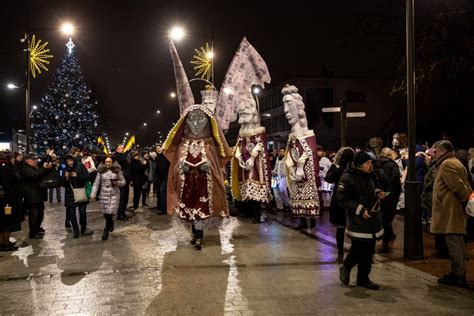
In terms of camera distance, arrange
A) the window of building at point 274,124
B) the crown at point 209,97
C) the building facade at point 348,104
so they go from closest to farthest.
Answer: the crown at point 209,97 < the building facade at point 348,104 < the window of building at point 274,124

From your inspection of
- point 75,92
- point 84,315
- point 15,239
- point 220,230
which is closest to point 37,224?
point 15,239

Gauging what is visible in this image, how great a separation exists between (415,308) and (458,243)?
1.44 meters

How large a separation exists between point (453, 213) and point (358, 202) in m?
1.34

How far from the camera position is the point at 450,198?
7016 millimetres

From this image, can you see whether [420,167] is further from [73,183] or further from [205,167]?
[73,183]

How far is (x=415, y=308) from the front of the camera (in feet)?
19.5

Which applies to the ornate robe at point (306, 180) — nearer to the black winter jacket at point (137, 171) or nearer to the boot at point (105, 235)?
the boot at point (105, 235)

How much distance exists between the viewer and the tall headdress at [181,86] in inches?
420

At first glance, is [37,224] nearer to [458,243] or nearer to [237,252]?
[237,252]

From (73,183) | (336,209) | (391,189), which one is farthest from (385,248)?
(73,183)

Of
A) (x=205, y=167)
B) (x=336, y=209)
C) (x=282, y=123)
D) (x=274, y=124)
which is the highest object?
(x=274, y=124)

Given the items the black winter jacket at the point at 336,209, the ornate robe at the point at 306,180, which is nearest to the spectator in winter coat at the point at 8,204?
the ornate robe at the point at 306,180

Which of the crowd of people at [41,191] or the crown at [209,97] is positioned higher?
the crown at [209,97]

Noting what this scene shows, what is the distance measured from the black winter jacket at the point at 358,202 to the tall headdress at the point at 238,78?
4875 millimetres
